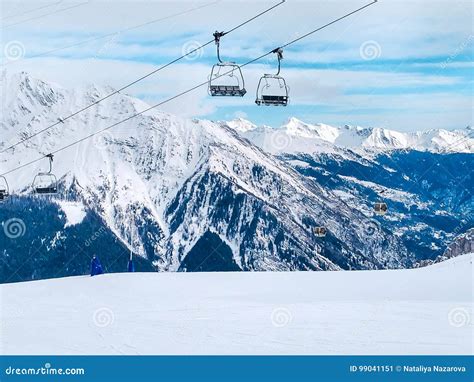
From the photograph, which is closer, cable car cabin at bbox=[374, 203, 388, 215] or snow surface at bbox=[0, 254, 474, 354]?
snow surface at bbox=[0, 254, 474, 354]

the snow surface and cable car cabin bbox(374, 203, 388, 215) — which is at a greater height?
the snow surface

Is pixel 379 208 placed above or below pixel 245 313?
below

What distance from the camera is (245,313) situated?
2658cm

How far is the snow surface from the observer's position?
19.6 m

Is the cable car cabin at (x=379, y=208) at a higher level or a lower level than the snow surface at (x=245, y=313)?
lower

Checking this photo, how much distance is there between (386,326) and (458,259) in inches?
1003

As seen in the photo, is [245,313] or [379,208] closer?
[245,313]

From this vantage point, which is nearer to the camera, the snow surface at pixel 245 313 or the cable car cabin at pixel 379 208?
the snow surface at pixel 245 313

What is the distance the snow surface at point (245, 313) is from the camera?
19.6m
